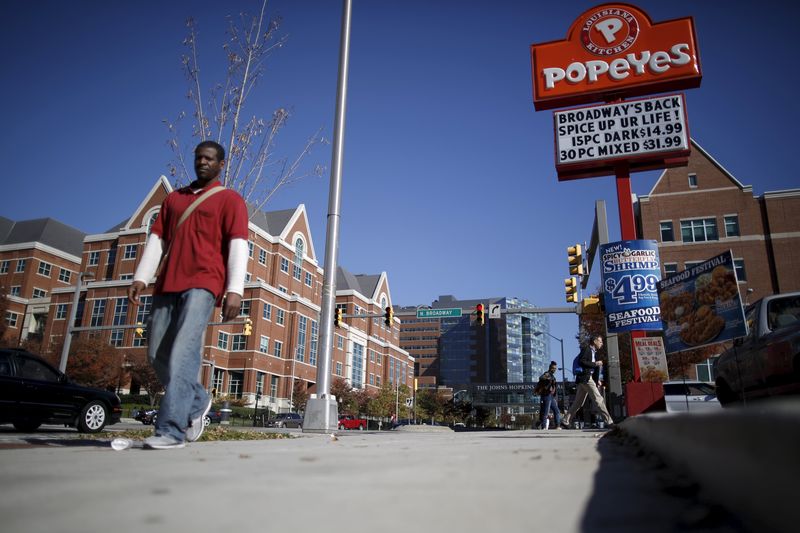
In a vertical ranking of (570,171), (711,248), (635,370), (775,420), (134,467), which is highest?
(711,248)

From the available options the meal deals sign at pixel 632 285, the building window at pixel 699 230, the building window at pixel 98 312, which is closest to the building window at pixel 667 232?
the building window at pixel 699 230

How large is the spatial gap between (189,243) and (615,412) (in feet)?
42.5

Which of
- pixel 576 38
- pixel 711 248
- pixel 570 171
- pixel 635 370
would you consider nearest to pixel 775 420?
pixel 635 370

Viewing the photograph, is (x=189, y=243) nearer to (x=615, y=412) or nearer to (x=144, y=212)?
(x=615, y=412)

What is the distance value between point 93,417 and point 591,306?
1437 centimetres

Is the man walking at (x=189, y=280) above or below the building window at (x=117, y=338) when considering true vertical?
below

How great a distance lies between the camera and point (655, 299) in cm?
1389

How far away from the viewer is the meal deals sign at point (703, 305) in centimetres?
848

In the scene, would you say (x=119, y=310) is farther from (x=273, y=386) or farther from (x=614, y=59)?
(x=614, y=59)

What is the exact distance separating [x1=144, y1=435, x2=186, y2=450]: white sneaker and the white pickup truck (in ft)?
19.2

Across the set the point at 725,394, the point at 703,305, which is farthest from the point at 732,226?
the point at 725,394

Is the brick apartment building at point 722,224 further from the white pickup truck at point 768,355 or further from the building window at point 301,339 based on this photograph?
the building window at point 301,339

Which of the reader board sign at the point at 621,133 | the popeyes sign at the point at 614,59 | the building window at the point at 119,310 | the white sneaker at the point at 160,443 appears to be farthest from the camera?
the building window at the point at 119,310

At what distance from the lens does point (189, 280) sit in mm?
3984
